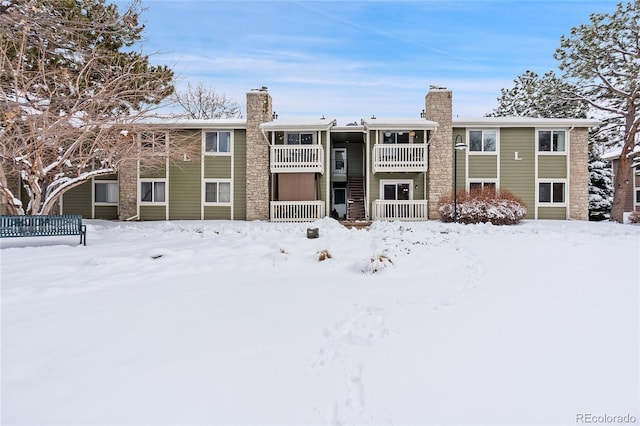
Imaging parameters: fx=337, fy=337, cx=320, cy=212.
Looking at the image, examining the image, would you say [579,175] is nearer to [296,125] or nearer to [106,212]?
[296,125]

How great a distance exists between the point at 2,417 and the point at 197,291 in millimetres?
3124

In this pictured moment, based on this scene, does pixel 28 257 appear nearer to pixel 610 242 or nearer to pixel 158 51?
pixel 158 51

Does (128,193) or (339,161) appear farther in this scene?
(339,161)

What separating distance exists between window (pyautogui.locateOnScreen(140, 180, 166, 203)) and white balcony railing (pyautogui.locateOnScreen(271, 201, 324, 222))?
641cm

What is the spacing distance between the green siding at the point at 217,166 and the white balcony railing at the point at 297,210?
3450 mm

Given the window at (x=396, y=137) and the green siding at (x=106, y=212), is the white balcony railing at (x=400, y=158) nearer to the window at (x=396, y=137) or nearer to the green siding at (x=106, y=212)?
the window at (x=396, y=137)

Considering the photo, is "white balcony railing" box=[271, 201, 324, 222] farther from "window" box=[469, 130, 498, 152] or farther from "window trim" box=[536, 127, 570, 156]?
"window trim" box=[536, 127, 570, 156]

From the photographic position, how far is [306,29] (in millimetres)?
20359

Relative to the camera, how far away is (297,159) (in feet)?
57.9

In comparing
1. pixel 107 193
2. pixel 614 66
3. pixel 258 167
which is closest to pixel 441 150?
pixel 258 167

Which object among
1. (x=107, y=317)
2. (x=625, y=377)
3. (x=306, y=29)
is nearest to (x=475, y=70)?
(x=306, y=29)

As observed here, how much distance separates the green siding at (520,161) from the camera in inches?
722

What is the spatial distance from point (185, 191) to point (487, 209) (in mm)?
15308

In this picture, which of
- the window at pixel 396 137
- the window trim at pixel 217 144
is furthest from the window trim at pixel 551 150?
the window trim at pixel 217 144
